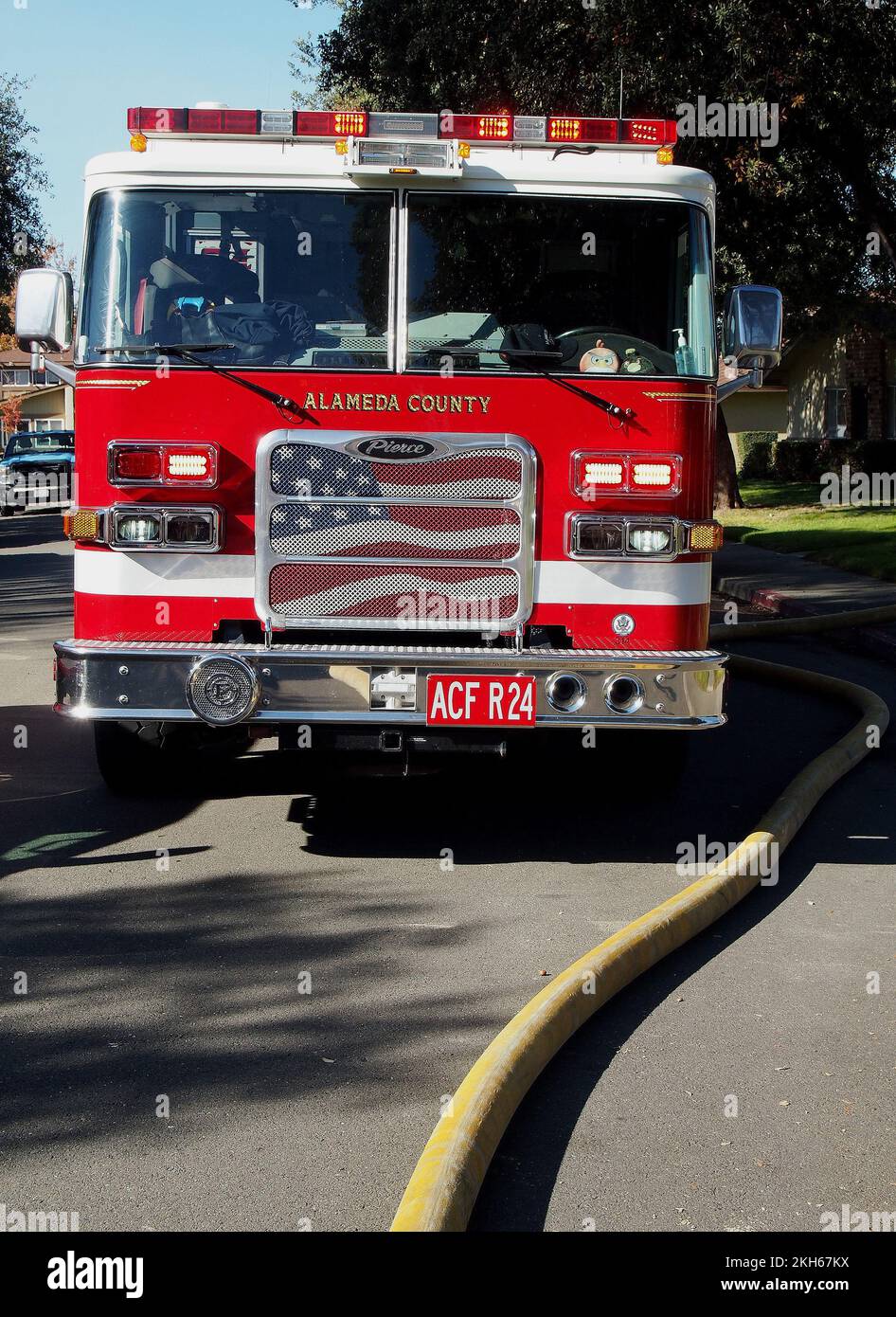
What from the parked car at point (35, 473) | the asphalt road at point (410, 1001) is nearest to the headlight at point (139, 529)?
the asphalt road at point (410, 1001)

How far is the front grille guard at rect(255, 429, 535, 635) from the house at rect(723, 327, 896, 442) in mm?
32233

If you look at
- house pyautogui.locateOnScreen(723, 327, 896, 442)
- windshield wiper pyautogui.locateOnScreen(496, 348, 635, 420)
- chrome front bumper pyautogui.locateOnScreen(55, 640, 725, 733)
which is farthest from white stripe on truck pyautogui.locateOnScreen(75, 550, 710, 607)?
house pyautogui.locateOnScreen(723, 327, 896, 442)

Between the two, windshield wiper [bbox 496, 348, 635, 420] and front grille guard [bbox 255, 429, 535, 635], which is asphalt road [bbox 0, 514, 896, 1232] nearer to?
front grille guard [bbox 255, 429, 535, 635]

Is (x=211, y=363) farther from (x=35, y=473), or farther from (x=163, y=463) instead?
(x=35, y=473)

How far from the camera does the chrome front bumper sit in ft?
18.9

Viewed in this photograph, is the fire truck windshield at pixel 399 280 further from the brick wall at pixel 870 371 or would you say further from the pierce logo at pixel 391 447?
the brick wall at pixel 870 371

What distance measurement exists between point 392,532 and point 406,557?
0.12 meters

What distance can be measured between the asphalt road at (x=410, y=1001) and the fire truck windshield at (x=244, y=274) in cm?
220

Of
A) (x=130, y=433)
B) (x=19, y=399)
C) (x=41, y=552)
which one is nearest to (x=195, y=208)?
(x=130, y=433)

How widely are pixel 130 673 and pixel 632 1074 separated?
2.63 meters

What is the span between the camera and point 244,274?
6.23 meters

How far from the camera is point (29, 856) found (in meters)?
6.41

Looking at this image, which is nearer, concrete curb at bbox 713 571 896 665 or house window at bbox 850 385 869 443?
concrete curb at bbox 713 571 896 665

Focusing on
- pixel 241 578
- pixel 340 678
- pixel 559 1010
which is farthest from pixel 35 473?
pixel 559 1010
